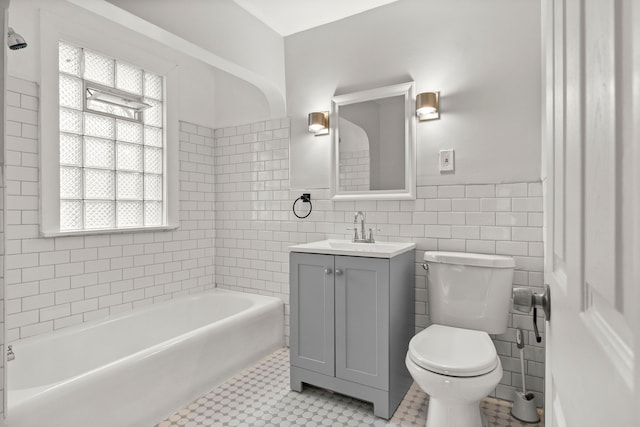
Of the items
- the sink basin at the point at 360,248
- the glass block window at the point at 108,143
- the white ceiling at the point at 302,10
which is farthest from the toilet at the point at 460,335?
the glass block window at the point at 108,143

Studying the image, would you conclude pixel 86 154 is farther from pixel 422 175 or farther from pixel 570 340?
pixel 570 340

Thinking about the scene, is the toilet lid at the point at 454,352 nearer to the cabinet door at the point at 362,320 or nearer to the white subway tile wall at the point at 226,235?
the cabinet door at the point at 362,320

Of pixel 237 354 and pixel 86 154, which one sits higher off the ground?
pixel 86 154

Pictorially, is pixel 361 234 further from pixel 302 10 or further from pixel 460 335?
pixel 302 10

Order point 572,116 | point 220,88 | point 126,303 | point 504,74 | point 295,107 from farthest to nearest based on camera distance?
1. point 220,88
2. point 295,107
3. point 126,303
4. point 504,74
5. point 572,116

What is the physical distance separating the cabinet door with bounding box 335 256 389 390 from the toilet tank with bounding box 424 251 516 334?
0.39m

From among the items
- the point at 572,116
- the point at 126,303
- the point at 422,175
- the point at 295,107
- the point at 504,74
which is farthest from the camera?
the point at 295,107

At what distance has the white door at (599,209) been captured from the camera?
0.90ft

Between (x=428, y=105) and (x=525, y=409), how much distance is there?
6.32ft

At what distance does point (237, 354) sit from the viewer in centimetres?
264

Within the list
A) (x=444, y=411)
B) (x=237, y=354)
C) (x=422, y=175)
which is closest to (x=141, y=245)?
(x=237, y=354)

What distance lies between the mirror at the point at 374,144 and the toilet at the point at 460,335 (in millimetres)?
638

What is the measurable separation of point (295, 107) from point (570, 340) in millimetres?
2816

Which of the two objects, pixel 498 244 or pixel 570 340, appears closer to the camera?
pixel 570 340
